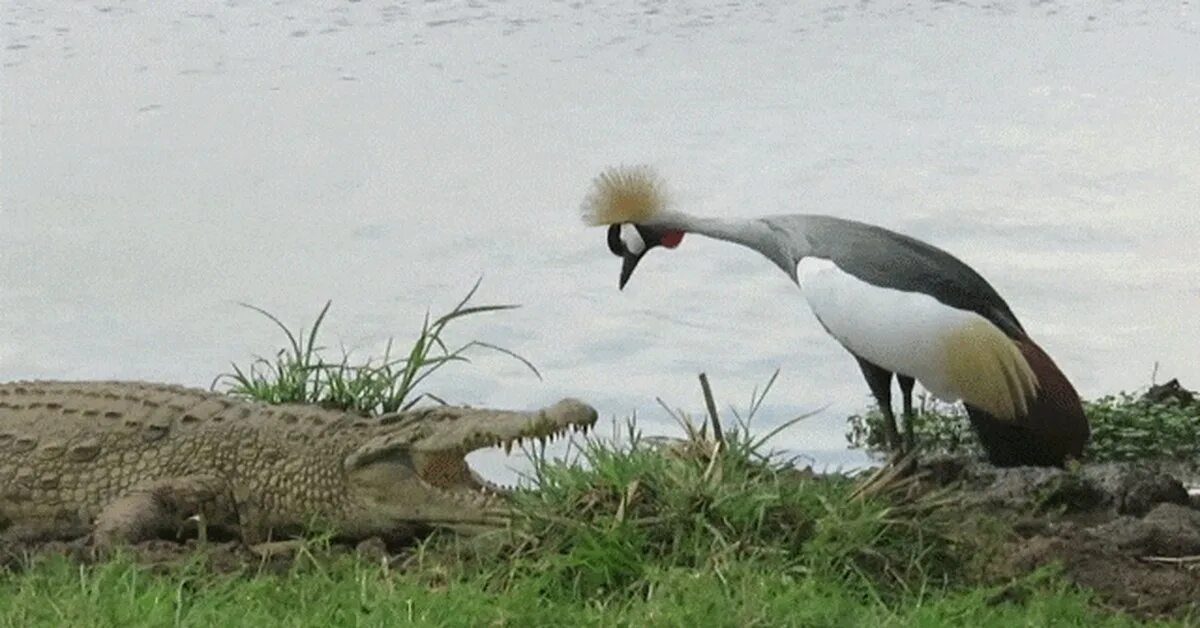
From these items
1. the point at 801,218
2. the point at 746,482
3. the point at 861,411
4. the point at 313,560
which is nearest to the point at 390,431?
A: the point at 313,560

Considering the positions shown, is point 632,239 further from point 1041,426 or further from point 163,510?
point 163,510

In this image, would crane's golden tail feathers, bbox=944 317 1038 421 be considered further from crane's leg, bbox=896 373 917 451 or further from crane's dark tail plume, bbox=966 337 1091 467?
crane's leg, bbox=896 373 917 451

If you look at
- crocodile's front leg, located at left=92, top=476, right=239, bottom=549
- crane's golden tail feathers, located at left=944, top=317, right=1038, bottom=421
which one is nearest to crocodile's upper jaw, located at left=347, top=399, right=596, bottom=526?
crocodile's front leg, located at left=92, top=476, right=239, bottom=549

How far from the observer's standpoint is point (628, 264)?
226 inches

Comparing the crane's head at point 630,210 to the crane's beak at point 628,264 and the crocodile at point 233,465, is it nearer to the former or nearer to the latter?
the crane's beak at point 628,264

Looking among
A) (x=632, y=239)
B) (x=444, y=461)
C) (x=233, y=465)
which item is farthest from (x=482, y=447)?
(x=632, y=239)

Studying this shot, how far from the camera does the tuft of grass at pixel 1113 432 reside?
605cm

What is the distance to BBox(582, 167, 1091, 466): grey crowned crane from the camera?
4.84 metres

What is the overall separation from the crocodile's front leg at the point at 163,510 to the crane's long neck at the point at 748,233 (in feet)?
4.94

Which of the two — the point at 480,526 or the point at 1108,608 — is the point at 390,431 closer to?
the point at 480,526

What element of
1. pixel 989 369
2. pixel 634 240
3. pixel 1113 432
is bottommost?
pixel 1113 432

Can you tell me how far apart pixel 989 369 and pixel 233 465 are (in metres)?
1.75

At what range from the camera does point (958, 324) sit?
482cm

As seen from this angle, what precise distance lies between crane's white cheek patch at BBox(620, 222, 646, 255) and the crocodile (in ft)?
3.95
